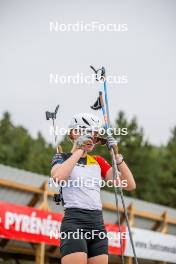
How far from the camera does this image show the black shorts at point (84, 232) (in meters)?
5.05

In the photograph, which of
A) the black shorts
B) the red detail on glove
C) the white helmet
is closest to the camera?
the black shorts

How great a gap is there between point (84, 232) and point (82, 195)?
32 centimetres

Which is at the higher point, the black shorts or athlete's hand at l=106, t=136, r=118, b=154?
athlete's hand at l=106, t=136, r=118, b=154

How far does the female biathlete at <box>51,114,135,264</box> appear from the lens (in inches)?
199

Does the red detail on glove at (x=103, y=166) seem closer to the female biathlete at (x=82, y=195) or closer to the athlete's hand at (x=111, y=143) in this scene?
the female biathlete at (x=82, y=195)

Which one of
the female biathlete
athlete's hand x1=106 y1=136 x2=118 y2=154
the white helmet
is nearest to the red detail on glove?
the female biathlete

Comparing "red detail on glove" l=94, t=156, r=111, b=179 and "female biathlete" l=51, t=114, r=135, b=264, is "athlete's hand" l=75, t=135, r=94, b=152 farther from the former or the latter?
"red detail on glove" l=94, t=156, r=111, b=179

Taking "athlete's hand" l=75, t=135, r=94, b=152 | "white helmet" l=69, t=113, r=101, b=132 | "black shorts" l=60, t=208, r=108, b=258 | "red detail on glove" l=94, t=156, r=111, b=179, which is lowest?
"black shorts" l=60, t=208, r=108, b=258

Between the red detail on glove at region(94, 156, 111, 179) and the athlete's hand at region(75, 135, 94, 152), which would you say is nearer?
the athlete's hand at region(75, 135, 94, 152)

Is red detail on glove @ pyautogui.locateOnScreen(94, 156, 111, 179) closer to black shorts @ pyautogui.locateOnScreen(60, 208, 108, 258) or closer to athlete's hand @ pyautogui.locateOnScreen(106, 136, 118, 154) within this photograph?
athlete's hand @ pyautogui.locateOnScreen(106, 136, 118, 154)

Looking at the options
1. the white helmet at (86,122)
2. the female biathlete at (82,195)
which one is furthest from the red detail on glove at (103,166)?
the white helmet at (86,122)

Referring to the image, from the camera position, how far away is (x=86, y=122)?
209 inches

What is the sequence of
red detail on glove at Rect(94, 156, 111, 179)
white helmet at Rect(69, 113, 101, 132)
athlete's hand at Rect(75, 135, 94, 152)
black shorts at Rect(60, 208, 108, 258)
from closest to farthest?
black shorts at Rect(60, 208, 108, 258) → athlete's hand at Rect(75, 135, 94, 152) → white helmet at Rect(69, 113, 101, 132) → red detail on glove at Rect(94, 156, 111, 179)

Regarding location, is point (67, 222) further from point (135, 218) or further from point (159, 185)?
point (159, 185)
